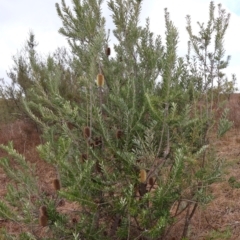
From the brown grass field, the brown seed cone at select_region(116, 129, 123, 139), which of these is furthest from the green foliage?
the brown grass field

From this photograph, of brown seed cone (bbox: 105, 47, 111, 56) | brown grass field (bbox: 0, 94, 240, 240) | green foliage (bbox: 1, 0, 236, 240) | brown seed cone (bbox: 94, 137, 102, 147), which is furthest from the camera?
brown grass field (bbox: 0, 94, 240, 240)

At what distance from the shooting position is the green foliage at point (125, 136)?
8.12 ft

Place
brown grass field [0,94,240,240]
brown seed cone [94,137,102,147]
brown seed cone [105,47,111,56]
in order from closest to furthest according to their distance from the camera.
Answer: brown seed cone [94,137,102,147], brown seed cone [105,47,111,56], brown grass field [0,94,240,240]

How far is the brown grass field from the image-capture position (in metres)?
3.52

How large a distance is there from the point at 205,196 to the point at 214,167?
9.9 inches

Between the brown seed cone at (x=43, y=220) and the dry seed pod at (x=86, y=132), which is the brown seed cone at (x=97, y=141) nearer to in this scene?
the dry seed pod at (x=86, y=132)

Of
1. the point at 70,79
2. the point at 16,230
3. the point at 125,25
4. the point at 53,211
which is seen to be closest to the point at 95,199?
the point at 53,211

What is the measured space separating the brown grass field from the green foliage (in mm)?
347

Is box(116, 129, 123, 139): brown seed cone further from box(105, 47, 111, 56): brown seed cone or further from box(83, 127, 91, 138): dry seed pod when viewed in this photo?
box(105, 47, 111, 56): brown seed cone

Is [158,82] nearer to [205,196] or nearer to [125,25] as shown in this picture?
[125,25]

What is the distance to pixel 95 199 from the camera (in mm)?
2771

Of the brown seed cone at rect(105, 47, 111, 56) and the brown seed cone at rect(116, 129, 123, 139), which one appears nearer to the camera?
the brown seed cone at rect(116, 129, 123, 139)

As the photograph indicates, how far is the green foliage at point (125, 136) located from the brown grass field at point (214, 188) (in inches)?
13.7

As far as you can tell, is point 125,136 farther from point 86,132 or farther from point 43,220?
point 43,220
